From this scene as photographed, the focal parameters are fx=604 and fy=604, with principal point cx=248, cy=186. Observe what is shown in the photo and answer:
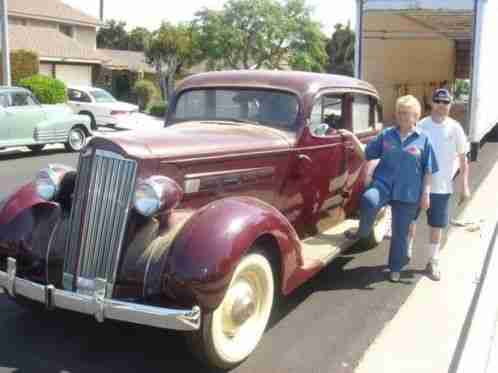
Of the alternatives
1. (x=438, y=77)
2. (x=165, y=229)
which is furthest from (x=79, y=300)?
(x=438, y=77)

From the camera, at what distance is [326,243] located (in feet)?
16.6

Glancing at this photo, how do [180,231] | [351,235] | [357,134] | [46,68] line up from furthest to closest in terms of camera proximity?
[46,68] < [357,134] < [351,235] < [180,231]

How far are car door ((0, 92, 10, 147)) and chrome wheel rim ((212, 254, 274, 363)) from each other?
10.1 metres

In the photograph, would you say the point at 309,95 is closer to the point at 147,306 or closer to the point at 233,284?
the point at 233,284

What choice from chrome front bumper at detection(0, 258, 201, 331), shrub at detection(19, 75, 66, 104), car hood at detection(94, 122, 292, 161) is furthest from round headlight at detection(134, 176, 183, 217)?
shrub at detection(19, 75, 66, 104)

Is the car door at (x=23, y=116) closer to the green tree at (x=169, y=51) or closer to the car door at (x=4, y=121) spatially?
the car door at (x=4, y=121)

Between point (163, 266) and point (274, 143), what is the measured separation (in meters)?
1.58

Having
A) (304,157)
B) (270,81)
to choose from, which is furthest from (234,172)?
(270,81)

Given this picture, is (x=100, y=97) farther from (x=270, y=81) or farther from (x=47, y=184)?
(x=47, y=184)

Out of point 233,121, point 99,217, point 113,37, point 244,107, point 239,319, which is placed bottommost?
point 239,319

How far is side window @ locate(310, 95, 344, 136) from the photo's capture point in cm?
505

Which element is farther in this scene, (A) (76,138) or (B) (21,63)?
(B) (21,63)

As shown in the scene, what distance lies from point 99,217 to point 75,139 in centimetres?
1132

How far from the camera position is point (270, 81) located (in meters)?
5.21
